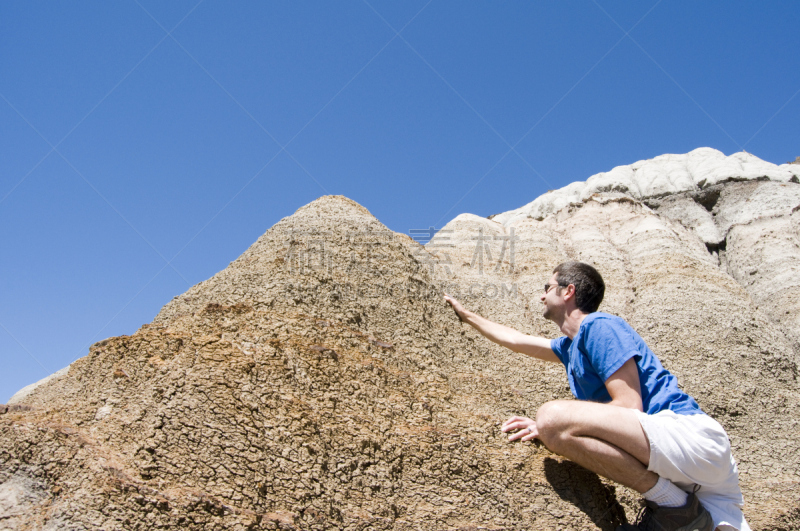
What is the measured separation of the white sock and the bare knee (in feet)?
2.38

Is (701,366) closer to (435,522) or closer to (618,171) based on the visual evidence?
(435,522)

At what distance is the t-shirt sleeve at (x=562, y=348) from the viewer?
5.00 meters

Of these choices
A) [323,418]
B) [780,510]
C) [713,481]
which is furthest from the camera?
[780,510]

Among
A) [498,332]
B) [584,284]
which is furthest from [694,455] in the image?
[498,332]

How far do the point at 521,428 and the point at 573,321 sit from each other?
1.25 metres

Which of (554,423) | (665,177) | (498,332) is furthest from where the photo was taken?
(665,177)

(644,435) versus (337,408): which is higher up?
(337,408)

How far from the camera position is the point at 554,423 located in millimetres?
4352

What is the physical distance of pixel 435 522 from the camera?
4258 millimetres

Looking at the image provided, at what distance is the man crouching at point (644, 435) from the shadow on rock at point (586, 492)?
32 centimetres

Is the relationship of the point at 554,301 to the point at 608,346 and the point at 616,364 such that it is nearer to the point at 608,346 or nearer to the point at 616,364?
the point at 608,346

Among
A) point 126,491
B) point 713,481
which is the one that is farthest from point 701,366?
point 126,491

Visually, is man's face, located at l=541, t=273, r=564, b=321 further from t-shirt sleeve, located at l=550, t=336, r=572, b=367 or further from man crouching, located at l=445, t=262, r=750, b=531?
man crouching, located at l=445, t=262, r=750, b=531

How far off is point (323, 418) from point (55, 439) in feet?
6.76
